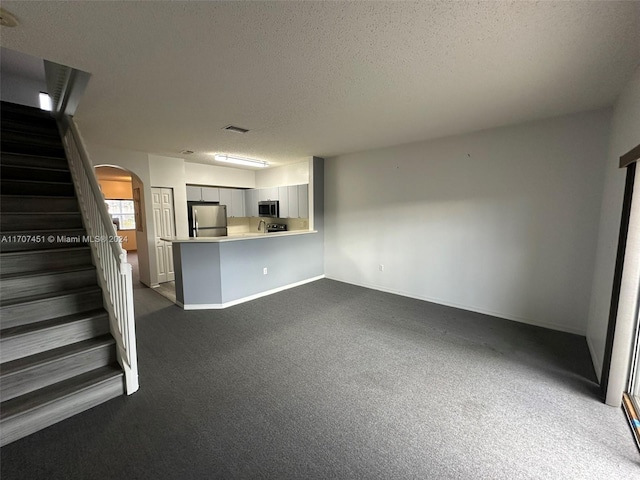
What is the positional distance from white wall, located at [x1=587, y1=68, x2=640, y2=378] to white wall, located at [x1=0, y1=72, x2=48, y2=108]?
7.17 m

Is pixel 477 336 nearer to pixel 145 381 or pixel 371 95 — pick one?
pixel 371 95

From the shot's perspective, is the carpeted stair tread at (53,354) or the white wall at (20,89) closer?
the carpeted stair tread at (53,354)

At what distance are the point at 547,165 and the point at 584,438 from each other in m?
2.84

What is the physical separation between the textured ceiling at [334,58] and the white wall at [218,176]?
8.21ft

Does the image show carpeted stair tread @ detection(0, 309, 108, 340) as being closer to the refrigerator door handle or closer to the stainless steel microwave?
the refrigerator door handle

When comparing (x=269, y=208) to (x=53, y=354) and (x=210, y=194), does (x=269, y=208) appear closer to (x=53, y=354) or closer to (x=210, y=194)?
(x=210, y=194)

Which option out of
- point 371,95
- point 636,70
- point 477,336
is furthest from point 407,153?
point 477,336

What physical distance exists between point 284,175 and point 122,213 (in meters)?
7.10

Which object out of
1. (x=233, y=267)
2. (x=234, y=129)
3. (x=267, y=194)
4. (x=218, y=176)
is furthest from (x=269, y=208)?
(x=234, y=129)

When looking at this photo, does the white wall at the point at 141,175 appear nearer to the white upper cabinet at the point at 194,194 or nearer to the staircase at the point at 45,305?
the white upper cabinet at the point at 194,194

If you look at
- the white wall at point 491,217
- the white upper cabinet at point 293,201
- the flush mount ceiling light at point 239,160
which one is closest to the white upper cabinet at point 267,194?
the white upper cabinet at point 293,201

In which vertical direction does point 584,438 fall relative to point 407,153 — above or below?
below

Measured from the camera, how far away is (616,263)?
80.7 inches

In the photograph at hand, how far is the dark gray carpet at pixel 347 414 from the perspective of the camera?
1524 millimetres
